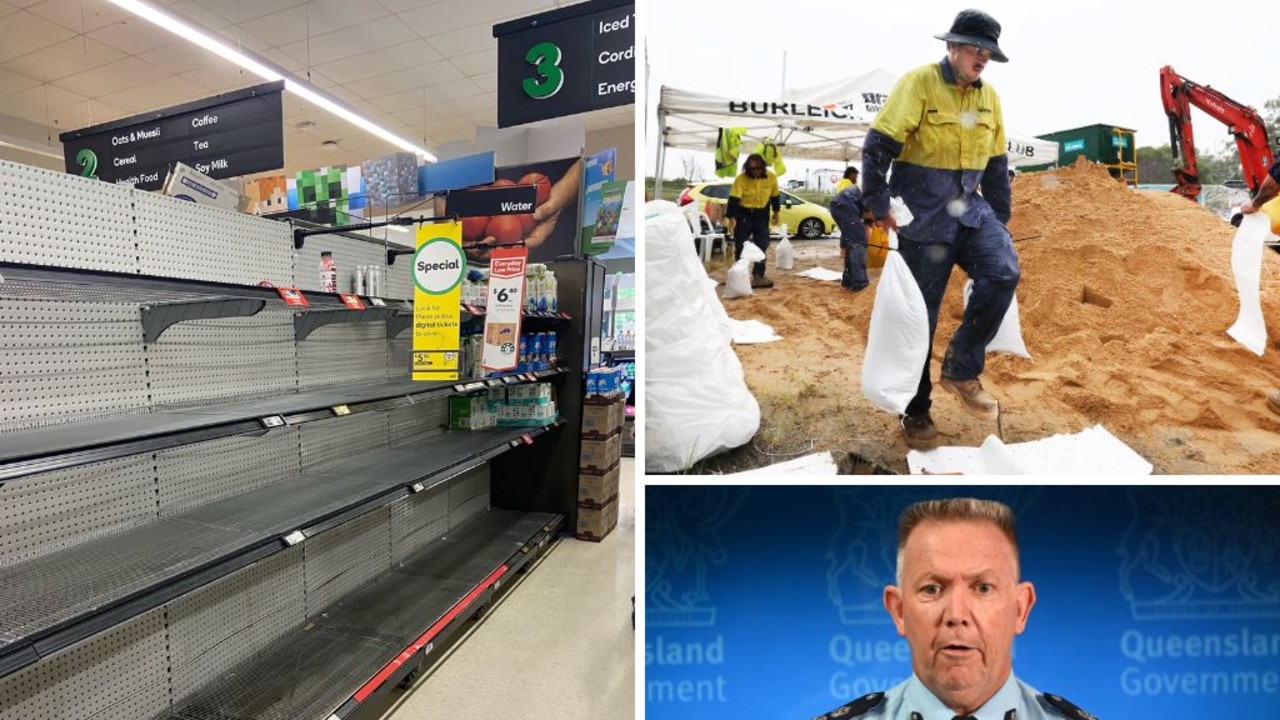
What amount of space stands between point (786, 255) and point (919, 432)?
1.29ft

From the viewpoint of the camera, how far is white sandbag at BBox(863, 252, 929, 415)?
1.08 m

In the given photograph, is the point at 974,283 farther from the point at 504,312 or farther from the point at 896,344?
the point at 504,312

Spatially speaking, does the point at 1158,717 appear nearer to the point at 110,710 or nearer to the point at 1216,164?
the point at 1216,164

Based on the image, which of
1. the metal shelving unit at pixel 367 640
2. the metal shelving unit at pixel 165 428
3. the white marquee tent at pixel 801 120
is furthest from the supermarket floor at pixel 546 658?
the white marquee tent at pixel 801 120

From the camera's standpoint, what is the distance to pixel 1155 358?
1061 mm

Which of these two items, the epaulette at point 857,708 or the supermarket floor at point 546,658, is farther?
the supermarket floor at point 546,658

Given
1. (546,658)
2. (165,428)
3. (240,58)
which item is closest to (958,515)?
(165,428)

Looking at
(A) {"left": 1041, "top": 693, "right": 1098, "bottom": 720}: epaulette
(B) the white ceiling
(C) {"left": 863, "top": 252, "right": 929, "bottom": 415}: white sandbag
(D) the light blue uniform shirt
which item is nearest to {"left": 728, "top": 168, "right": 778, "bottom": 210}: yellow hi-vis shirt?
(C) {"left": 863, "top": 252, "right": 929, "bottom": 415}: white sandbag

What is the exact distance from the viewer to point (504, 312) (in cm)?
333

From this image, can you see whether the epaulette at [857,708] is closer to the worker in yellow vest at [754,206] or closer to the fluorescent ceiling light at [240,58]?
the worker in yellow vest at [754,206]

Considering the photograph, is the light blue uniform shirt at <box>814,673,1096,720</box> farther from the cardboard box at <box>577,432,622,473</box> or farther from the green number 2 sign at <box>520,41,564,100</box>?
the cardboard box at <box>577,432,622,473</box>

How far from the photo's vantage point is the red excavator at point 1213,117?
1055 mm

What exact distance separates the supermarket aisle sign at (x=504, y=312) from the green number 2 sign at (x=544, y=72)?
803 mm

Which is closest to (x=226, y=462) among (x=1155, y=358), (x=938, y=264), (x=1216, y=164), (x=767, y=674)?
(x=767, y=674)
